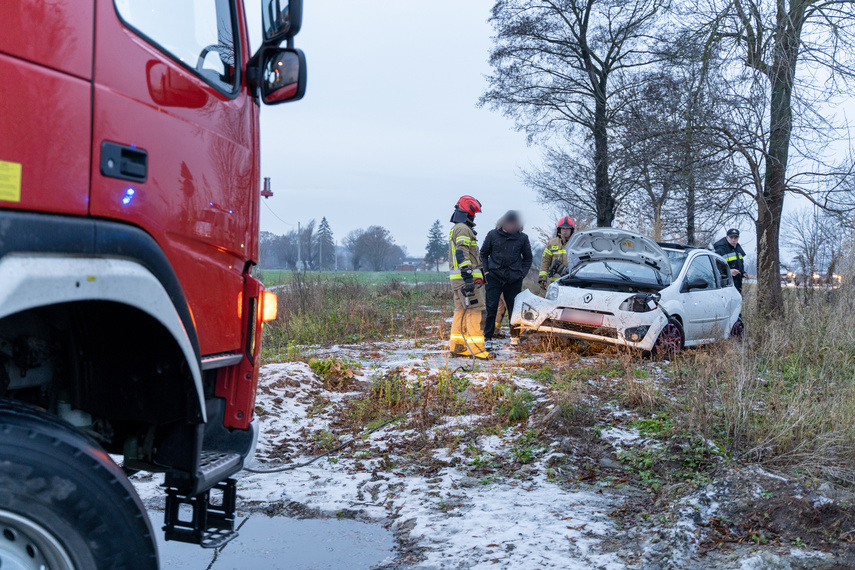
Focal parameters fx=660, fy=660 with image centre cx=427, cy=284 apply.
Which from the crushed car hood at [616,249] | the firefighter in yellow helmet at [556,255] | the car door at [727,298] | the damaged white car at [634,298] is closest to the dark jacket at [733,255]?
the car door at [727,298]

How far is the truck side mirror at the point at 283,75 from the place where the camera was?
8.94ft

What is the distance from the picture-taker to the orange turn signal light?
2.91m

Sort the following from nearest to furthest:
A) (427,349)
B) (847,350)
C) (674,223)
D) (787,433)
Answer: (787,433) < (847,350) < (427,349) < (674,223)

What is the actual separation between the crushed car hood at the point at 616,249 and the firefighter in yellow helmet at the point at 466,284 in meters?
1.60

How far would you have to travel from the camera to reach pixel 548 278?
1120 centimetres

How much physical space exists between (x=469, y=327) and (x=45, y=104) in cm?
678

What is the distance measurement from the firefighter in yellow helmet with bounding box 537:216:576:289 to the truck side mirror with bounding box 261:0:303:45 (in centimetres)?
835

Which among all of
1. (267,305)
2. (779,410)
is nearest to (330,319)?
(779,410)

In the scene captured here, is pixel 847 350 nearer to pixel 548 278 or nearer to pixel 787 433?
pixel 787 433

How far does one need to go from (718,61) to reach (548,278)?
13.7ft

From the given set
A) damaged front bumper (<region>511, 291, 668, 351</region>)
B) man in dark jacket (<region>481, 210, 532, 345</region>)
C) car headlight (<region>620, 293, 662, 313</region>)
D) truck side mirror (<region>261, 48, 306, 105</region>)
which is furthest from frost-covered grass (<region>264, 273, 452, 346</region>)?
truck side mirror (<region>261, 48, 306, 105</region>)

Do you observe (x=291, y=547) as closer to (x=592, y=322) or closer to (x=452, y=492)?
(x=452, y=492)

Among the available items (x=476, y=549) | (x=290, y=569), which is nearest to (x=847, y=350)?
(x=476, y=549)

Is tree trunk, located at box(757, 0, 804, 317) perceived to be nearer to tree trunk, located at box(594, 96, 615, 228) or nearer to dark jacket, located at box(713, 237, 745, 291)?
dark jacket, located at box(713, 237, 745, 291)
